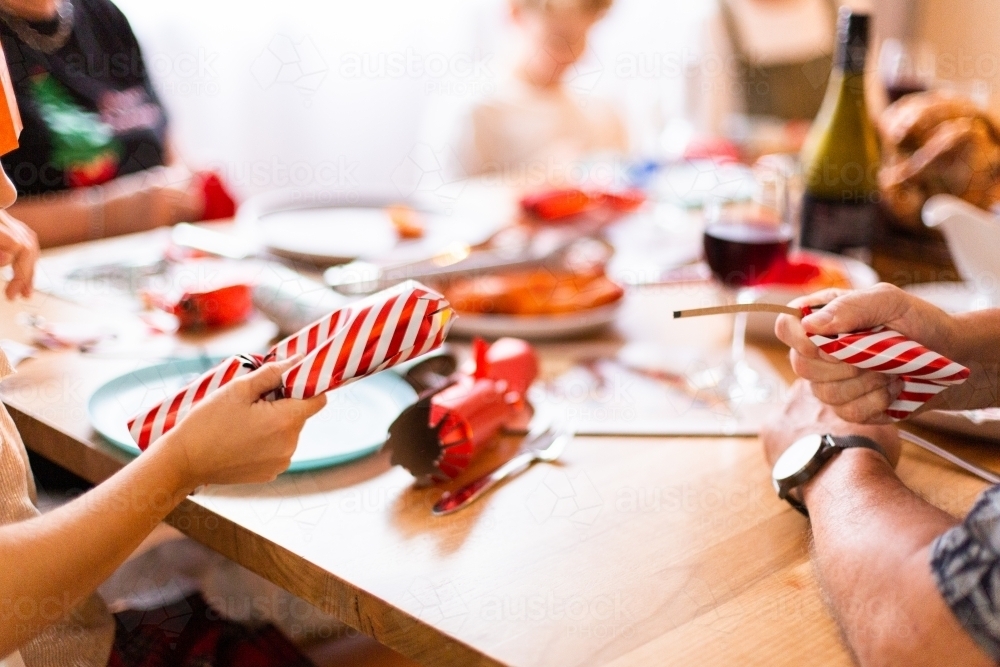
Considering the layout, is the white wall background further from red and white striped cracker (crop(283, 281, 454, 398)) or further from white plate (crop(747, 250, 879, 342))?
red and white striped cracker (crop(283, 281, 454, 398))

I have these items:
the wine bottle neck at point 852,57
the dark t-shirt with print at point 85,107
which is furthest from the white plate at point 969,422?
the dark t-shirt with print at point 85,107

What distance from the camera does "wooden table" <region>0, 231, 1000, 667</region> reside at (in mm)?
576

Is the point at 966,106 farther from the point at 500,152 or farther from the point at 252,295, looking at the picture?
the point at 500,152

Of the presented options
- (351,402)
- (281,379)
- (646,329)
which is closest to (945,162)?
(646,329)

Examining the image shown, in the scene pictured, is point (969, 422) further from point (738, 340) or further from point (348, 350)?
point (348, 350)

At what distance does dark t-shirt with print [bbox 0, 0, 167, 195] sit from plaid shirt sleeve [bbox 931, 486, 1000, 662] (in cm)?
149

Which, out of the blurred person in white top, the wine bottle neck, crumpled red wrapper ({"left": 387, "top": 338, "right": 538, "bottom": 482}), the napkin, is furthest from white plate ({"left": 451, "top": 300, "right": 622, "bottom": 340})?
the blurred person in white top

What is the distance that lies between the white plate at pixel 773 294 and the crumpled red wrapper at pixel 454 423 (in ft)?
1.04

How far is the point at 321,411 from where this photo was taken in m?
0.86

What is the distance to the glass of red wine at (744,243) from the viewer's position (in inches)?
38.7

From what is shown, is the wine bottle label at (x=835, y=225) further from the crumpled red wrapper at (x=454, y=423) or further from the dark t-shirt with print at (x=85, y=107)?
the dark t-shirt with print at (x=85, y=107)

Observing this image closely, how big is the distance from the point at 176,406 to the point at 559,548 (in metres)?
0.29

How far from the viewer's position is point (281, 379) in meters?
0.67

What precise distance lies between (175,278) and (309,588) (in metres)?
0.65
